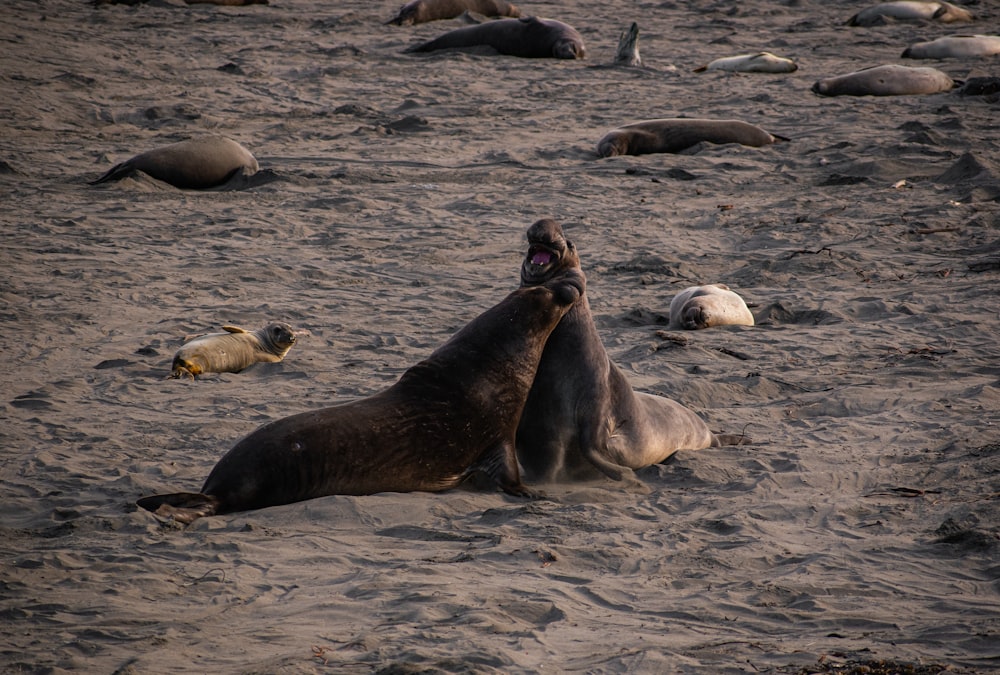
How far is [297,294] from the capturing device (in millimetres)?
7164

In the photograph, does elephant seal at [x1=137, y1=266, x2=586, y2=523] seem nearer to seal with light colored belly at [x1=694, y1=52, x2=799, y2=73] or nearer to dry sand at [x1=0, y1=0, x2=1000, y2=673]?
dry sand at [x1=0, y1=0, x2=1000, y2=673]

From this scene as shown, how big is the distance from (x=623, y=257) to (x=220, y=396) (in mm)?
3595

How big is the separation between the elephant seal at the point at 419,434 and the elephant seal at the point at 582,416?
0.39 ft

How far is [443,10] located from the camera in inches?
710

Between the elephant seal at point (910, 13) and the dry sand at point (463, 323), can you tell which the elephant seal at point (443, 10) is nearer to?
the dry sand at point (463, 323)

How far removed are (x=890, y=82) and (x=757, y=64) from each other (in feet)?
7.36

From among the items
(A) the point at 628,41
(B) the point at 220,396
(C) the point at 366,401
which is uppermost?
(A) the point at 628,41

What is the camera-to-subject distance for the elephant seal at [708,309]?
21.5 feet

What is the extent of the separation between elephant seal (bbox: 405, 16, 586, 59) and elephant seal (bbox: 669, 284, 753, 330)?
374 inches

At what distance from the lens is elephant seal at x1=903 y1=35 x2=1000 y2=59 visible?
1467cm

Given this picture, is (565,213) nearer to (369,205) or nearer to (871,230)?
(369,205)

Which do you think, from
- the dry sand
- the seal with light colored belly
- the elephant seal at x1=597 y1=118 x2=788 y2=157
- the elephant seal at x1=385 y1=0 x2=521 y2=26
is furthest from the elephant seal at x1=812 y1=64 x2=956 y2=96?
the elephant seal at x1=385 y1=0 x2=521 y2=26

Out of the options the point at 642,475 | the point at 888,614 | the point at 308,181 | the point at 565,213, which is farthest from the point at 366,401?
the point at 308,181

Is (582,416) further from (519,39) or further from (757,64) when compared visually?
(519,39)
